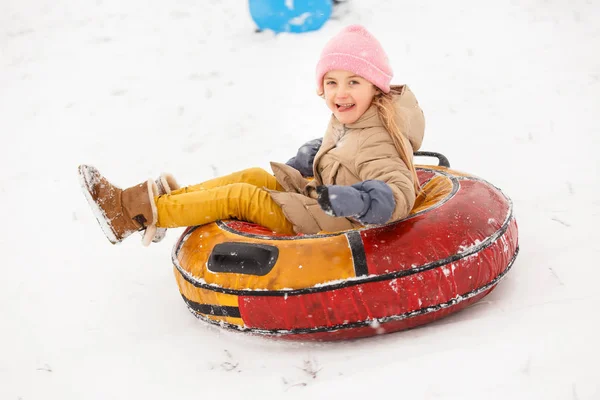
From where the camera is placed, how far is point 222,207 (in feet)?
11.6

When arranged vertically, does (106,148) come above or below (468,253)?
below

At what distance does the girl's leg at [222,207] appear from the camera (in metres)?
3.46

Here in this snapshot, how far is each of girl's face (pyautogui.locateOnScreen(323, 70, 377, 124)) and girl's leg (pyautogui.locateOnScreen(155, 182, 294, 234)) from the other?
0.62 m

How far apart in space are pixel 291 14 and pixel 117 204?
519 cm

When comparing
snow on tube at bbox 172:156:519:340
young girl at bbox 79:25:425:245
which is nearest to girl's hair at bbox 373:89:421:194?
young girl at bbox 79:25:425:245

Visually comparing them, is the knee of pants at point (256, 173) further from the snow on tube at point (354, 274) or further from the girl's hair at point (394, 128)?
the girl's hair at point (394, 128)

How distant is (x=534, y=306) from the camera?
311cm

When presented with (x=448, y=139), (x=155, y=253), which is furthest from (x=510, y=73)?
(x=155, y=253)

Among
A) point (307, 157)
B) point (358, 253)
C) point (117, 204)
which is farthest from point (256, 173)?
point (358, 253)

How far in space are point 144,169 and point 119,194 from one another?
9.36ft

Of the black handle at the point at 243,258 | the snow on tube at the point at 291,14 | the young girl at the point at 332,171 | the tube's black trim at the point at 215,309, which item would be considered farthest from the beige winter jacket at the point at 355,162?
the snow on tube at the point at 291,14

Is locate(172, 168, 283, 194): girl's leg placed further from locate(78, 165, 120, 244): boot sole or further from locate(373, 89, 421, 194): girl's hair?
locate(373, 89, 421, 194): girl's hair

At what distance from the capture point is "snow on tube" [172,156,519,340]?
293 cm

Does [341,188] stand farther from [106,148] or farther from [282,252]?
[106,148]
